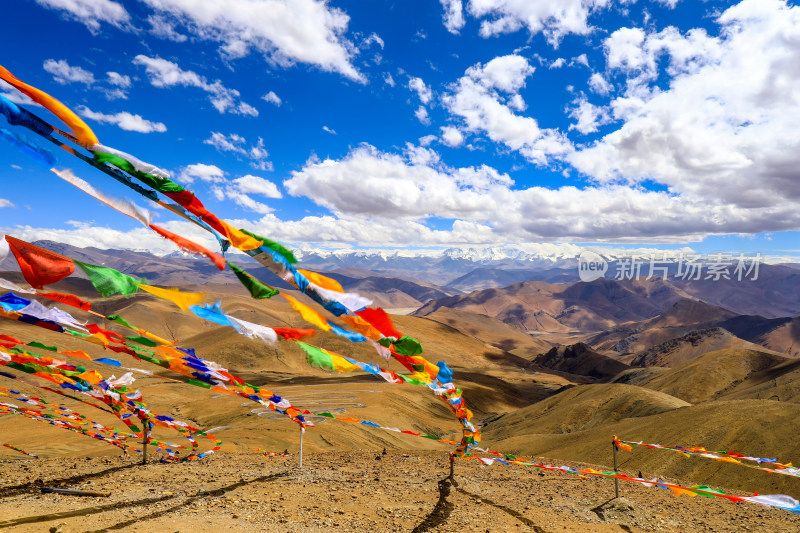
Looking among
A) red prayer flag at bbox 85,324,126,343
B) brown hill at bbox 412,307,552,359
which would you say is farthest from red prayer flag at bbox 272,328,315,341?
brown hill at bbox 412,307,552,359

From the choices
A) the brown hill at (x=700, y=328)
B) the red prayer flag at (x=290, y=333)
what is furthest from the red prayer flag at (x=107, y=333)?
the brown hill at (x=700, y=328)

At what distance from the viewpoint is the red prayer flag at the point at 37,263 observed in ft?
12.0

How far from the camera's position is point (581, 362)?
76750 mm

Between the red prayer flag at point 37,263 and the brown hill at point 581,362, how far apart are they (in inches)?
2967

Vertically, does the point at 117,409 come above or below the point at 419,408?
above

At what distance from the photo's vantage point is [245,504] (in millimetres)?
7332

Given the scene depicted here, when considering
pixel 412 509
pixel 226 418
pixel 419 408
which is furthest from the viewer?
pixel 419 408

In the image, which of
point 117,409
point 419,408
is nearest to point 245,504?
point 117,409

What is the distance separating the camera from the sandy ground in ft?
21.2

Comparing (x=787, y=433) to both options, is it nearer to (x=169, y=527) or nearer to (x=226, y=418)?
(x=169, y=527)

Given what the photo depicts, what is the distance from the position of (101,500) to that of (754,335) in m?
144

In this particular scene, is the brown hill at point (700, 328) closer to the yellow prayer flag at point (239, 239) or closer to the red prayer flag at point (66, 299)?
the yellow prayer flag at point (239, 239)

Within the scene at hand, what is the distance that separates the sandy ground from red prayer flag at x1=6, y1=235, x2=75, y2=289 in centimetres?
386

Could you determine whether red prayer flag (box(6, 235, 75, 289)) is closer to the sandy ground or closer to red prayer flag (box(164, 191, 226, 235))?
red prayer flag (box(164, 191, 226, 235))
